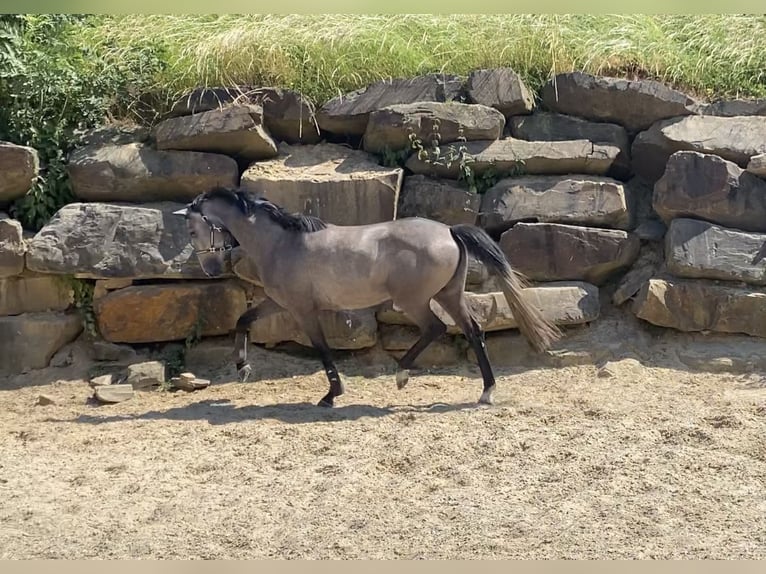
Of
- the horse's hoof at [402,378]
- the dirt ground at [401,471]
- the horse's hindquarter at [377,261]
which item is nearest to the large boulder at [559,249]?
the dirt ground at [401,471]

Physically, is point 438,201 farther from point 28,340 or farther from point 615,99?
point 28,340

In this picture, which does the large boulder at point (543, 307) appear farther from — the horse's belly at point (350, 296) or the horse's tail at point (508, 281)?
the horse's belly at point (350, 296)

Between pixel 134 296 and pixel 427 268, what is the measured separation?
2670mm

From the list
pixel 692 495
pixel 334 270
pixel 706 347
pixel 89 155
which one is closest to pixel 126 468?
pixel 334 270

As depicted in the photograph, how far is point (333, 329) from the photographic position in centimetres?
748

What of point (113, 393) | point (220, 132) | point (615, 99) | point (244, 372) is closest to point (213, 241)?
point (244, 372)

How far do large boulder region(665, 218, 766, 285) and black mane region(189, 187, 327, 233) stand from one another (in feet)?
9.65

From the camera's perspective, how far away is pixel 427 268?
6.35m

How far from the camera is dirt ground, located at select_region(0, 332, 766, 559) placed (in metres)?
4.03

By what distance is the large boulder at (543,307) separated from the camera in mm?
7266

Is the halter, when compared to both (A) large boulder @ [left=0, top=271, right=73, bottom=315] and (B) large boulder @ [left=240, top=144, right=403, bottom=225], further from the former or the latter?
(A) large boulder @ [left=0, top=271, right=73, bottom=315]

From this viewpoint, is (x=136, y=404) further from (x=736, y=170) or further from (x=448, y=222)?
(x=736, y=170)

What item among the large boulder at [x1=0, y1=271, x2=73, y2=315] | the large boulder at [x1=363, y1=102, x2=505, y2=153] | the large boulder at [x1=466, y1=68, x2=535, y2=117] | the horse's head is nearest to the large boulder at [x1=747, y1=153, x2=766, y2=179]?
the large boulder at [x1=466, y1=68, x2=535, y2=117]

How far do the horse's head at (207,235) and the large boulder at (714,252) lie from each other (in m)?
3.67
